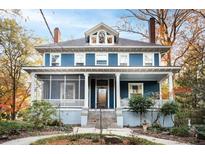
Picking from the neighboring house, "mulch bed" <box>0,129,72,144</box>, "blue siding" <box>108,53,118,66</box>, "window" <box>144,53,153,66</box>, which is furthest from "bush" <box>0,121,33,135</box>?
"window" <box>144,53,153,66</box>

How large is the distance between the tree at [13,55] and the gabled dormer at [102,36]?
99.7 inches

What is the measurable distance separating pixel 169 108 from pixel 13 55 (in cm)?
635

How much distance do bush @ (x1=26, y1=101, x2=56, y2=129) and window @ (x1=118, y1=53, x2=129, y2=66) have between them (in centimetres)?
464

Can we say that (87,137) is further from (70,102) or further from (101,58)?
(101,58)

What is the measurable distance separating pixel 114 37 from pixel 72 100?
11.4 feet

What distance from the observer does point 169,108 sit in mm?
10836

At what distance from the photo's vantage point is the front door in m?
12.8

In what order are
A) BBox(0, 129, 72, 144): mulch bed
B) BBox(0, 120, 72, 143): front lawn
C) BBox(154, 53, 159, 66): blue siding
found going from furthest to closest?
1. BBox(154, 53, 159, 66): blue siding
2. BBox(0, 120, 72, 143): front lawn
3. BBox(0, 129, 72, 144): mulch bed

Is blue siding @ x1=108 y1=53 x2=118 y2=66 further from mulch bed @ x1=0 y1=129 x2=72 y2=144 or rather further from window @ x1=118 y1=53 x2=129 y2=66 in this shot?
mulch bed @ x1=0 y1=129 x2=72 y2=144

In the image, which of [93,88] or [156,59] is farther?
[156,59]

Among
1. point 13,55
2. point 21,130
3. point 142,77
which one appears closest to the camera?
point 21,130

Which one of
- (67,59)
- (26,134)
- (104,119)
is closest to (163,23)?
(67,59)
